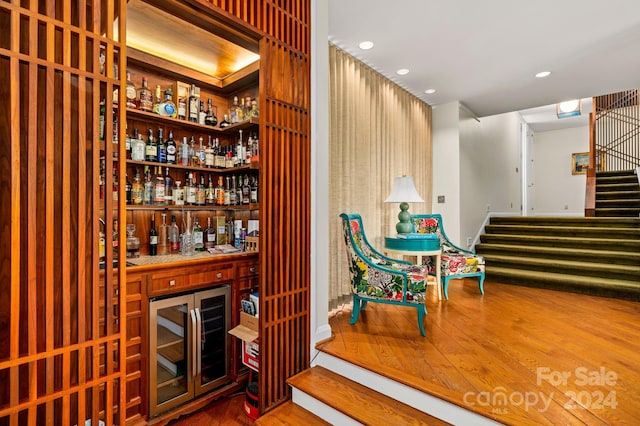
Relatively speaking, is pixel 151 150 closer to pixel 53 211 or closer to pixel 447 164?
A: pixel 53 211

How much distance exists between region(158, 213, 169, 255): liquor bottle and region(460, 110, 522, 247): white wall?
4365 mm

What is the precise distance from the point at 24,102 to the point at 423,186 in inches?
182

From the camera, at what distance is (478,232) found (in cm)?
591

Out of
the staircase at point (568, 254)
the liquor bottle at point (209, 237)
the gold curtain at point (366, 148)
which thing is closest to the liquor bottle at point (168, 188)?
Result: the liquor bottle at point (209, 237)

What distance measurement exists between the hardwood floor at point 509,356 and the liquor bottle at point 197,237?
4.08 feet

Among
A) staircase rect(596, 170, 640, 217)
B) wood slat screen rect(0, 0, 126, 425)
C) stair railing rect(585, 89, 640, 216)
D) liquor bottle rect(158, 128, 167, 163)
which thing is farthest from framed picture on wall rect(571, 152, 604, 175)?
wood slat screen rect(0, 0, 126, 425)

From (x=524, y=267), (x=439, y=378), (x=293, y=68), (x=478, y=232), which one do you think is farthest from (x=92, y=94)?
(x=478, y=232)

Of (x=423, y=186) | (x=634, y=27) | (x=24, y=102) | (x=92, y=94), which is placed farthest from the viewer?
(x=423, y=186)

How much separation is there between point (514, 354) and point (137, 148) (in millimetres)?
3212

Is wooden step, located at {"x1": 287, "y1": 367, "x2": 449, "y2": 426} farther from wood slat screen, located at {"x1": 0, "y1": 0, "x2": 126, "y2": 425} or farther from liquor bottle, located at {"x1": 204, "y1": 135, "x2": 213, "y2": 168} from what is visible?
liquor bottle, located at {"x1": 204, "y1": 135, "x2": 213, "y2": 168}

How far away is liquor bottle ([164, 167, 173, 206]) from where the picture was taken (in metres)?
Answer: 2.61

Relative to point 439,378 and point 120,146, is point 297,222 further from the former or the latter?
point 439,378

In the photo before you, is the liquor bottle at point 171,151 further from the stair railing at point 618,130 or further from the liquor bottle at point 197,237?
the stair railing at point 618,130

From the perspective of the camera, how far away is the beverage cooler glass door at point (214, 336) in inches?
90.7
